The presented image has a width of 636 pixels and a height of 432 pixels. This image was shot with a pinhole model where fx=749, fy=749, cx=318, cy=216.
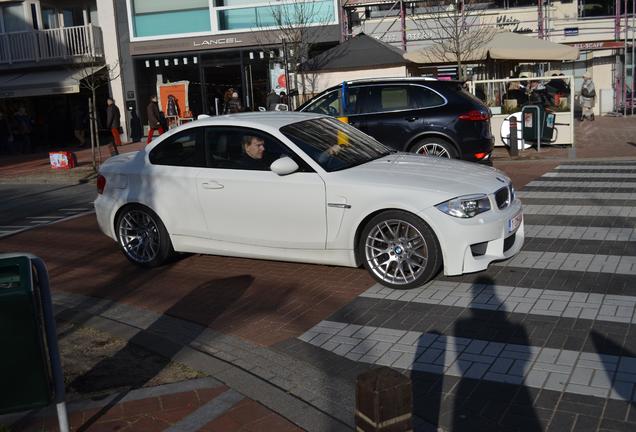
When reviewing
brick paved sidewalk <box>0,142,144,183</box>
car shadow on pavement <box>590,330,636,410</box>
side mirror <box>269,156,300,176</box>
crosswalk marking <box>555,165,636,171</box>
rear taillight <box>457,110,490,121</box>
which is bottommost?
car shadow on pavement <box>590,330,636,410</box>

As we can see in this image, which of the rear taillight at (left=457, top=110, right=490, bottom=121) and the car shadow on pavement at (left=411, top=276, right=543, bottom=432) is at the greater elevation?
the rear taillight at (left=457, top=110, right=490, bottom=121)

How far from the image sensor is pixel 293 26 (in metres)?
24.2

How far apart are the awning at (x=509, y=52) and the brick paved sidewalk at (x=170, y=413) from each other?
16.4 meters

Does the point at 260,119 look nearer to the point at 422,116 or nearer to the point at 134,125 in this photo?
the point at 422,116

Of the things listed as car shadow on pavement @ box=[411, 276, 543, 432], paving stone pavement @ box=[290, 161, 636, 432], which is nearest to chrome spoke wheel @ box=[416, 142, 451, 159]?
paving stone pavement @ box=[290, 161, 636, 432]

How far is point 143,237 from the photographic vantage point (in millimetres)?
8141

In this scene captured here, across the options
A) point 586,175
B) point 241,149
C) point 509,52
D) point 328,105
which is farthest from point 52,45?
point 241,149

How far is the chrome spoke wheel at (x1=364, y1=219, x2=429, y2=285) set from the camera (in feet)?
21.9

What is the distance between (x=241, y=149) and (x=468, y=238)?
2482 mm

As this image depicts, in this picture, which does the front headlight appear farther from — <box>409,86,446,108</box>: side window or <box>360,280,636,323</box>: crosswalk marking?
<box>409,86,446,108</box>: side window

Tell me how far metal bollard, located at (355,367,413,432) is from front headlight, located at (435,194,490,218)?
11.3 feet

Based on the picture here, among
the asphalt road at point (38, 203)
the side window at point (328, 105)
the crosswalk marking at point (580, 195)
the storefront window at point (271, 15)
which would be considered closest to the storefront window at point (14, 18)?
the storefront window at point (271, 15)

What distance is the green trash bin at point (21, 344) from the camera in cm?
382

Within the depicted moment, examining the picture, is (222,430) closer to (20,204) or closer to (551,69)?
(20,204)
